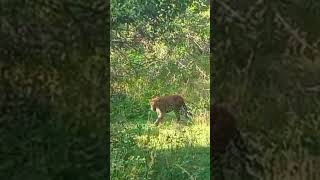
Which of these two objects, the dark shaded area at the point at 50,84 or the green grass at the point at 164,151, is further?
the green grass at the point at 164,151

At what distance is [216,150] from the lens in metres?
0.96

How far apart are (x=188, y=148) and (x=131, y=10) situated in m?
0.79

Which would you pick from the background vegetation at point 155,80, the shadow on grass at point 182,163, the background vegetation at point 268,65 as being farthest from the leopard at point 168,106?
the background vegetation at point 268,65

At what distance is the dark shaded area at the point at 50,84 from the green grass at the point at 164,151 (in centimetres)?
195

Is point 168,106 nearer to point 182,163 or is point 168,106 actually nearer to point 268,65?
point 182,163

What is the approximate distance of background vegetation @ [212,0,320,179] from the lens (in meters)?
0.94

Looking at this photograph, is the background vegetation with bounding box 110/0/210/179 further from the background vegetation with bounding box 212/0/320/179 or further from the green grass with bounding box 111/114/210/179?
the background vegetation with bounding box 212/0/320/179

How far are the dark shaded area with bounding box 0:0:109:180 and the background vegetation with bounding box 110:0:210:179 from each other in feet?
6.49

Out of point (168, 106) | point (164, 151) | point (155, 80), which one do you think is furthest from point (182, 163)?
point (155, 80)

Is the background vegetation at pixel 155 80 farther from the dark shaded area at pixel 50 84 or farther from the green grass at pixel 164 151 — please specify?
the dark shaded area at pixel 50 84

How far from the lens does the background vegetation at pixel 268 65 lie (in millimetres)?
939

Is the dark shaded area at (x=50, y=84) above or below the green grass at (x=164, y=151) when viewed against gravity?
above

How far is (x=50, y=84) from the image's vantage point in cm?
92

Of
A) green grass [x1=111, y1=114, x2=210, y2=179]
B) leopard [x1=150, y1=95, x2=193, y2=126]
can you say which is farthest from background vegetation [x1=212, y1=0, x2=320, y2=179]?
leopard [x1=150, y1=95, x2=193, y2=126]
